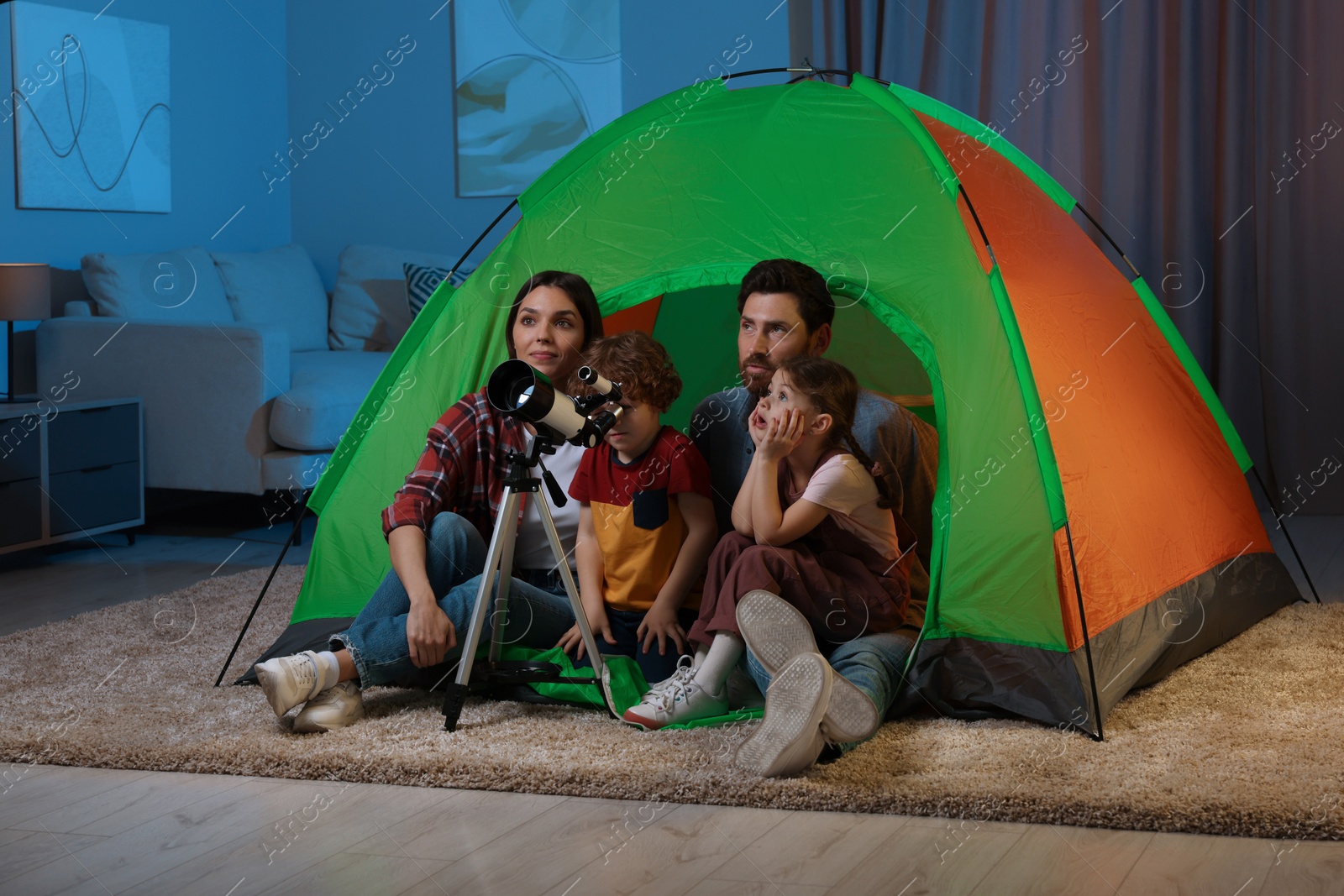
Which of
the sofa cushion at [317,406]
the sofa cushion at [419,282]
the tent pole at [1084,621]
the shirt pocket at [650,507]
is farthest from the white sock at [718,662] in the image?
the sofa cushion at [419,282]

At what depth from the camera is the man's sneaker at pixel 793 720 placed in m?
1.62

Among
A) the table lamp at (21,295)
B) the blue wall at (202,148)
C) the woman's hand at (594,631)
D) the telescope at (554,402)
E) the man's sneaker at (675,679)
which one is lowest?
the man's sneaker at (675,679)

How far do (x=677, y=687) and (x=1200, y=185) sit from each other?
8.61 feet

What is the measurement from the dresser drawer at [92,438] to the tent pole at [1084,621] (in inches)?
96.7

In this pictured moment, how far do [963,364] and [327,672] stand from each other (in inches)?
40.9

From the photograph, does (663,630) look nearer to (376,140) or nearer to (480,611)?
(480,611)

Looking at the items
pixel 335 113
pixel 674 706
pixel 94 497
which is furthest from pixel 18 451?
pixel 335 113

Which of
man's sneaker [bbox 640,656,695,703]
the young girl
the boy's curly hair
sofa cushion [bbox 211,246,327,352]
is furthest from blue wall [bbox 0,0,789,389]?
man's sneaker [bbox 640,656,695,703]

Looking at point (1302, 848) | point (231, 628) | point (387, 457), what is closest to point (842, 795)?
point (1302, 848)

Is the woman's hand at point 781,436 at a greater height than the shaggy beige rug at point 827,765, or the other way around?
the woman's hand at point 781,436

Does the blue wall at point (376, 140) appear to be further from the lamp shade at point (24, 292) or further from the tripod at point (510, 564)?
the tripod at point (510, 564)

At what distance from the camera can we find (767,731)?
165cm

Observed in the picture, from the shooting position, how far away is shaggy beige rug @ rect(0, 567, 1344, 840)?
1.57 m

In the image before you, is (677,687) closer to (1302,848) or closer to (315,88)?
(1302,848)
